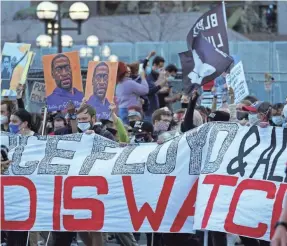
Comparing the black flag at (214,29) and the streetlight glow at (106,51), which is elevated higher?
the black flag at (214,29)

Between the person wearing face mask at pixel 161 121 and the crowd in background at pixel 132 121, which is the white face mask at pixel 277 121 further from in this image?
the person wearing face mask at pixel 161 121

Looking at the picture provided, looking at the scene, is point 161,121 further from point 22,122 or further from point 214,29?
point 22,122

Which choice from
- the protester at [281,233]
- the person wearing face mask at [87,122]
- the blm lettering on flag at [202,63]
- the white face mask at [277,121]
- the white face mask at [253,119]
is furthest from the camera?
the white face mask at [277,121]

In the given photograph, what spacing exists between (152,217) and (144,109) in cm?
656

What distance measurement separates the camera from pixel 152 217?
11164 millimetres

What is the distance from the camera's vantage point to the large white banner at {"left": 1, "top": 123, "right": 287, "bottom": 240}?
10.5 meters

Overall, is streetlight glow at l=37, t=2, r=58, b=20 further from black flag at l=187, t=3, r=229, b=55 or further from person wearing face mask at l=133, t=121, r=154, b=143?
black flag at l=187, t=3, r=229, b=55

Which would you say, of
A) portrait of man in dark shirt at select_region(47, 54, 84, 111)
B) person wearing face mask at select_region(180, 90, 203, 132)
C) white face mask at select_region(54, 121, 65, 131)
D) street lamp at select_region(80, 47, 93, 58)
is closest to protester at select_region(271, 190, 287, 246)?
person wearing face mask at select_region(180, 90, 203, 132)

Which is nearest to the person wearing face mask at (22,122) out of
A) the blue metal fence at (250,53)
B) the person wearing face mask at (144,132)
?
the person wearing face mask at (144,132)

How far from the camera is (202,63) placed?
39.7ft

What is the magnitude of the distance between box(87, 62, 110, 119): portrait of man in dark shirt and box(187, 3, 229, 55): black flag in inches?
72.6

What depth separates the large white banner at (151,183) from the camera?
1048 cm

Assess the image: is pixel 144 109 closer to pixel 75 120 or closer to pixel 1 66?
pixel 1 66

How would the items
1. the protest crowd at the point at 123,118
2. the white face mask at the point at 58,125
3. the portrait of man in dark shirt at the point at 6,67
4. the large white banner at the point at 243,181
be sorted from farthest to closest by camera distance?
the portrait of man in dark shirt at the point at 6,67 → the white face mask at the point at 58,125 → the protest crowd at the point at 123,118 → the large white banner at the point at 243,181
